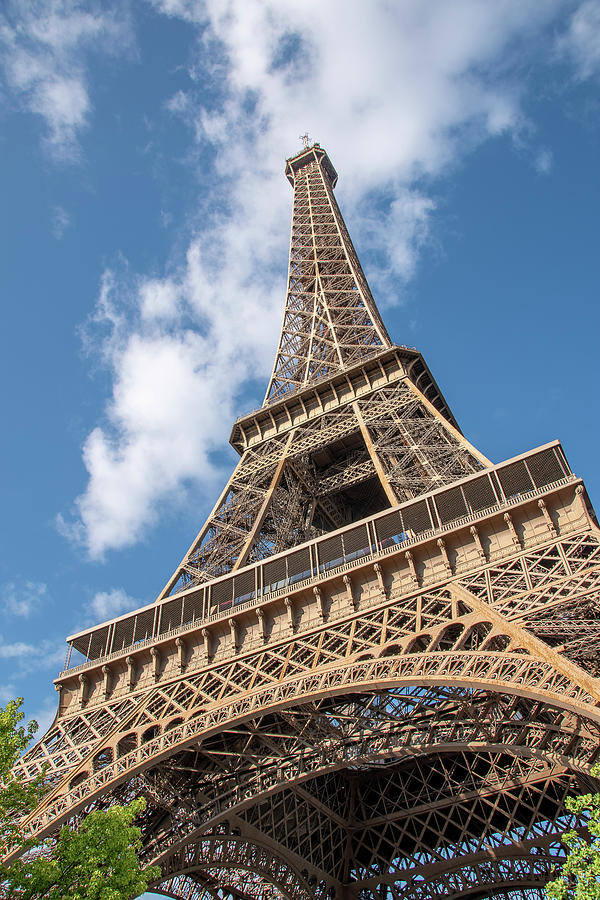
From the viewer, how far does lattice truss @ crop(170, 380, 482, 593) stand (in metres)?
21.8

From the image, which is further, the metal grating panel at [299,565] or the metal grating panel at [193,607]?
the metal grating panel at [193,607]

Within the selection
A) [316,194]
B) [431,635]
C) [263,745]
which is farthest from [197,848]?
[316,194]

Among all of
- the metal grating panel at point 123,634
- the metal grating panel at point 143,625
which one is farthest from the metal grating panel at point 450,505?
the metal grating panel at point 123,634

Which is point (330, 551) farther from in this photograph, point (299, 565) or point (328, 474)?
point (328, 474)

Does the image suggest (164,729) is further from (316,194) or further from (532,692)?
(316,194)

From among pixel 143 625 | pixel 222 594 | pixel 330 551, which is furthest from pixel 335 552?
pixel 143 625

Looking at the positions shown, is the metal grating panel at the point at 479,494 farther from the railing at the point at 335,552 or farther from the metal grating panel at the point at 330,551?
the metal grating panel at the point at 330,551

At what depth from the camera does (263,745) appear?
60.3ft

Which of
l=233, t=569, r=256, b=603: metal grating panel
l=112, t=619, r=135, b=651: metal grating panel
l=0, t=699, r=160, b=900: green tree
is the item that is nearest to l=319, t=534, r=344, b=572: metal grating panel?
l=233, t=569, r=256, b=603: metal grating panel

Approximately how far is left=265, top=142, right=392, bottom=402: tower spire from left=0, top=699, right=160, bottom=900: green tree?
21.5 meters

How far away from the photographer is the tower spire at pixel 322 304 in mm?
33125

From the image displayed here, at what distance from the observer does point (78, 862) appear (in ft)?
39.2

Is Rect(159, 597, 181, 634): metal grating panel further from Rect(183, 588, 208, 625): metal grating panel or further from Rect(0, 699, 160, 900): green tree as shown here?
Rect(0, 699, 160, 900): green tree

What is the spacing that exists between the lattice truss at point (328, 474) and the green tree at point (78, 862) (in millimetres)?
9382
